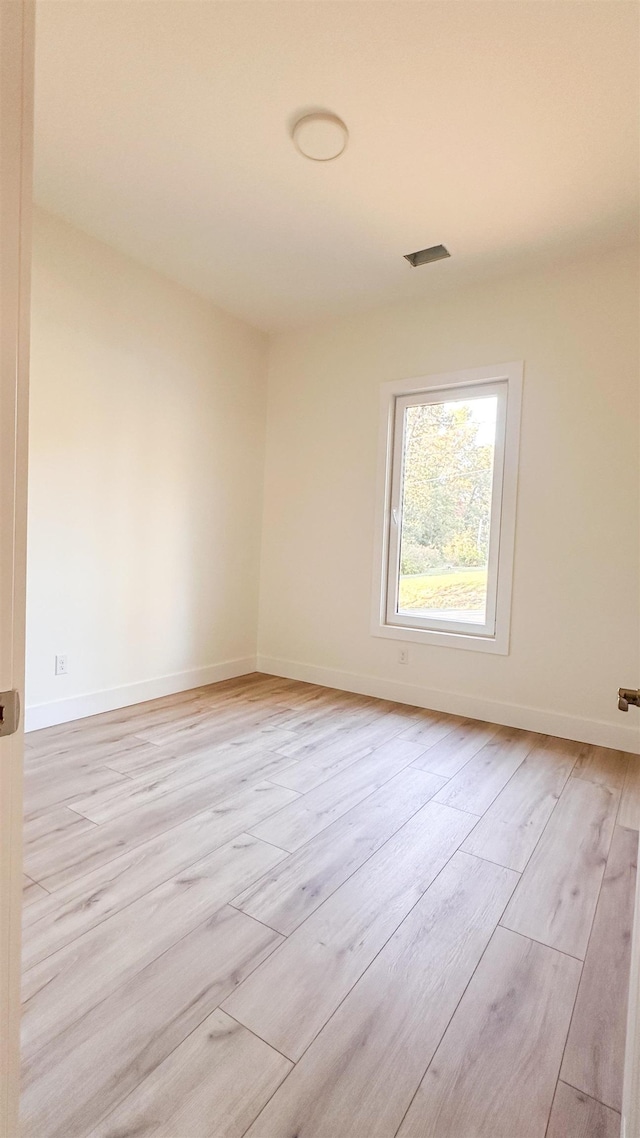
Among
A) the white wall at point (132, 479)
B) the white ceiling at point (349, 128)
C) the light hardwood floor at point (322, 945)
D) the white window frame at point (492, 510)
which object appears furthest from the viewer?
the white window frame at point (492, 510)

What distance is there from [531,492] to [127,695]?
2.74m

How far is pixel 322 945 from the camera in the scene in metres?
1.32

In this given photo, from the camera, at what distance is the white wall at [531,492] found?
8.91ft

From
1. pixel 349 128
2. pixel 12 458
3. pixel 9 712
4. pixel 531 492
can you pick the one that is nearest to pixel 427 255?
pixel 349 128

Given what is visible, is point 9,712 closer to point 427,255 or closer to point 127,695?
point 127,695

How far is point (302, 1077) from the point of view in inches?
38.9

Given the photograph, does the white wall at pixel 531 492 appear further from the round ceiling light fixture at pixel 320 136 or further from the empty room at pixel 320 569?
the round ceiling light fixture at pixel 320 136

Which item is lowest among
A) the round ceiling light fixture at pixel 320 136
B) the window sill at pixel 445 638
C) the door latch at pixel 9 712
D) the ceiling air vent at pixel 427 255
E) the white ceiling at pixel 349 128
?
the window sill at pixel 445 638

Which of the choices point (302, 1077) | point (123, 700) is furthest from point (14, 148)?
point (123, 700)

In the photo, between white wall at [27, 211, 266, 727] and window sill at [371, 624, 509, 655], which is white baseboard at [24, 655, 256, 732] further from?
window sill at [371, 624, 509, 655]

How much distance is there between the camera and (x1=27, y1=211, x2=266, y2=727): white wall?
2676 millimetres

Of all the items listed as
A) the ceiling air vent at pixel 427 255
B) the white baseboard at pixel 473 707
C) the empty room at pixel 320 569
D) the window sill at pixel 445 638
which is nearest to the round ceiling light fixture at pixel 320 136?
the empty room at pixel 320 569

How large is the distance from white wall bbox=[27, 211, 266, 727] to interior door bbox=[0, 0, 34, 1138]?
2260mm

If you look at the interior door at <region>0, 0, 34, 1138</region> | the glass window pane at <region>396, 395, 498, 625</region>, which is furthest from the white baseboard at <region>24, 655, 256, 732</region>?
the interior door at <region>0, 0, 34, 1138</region>
